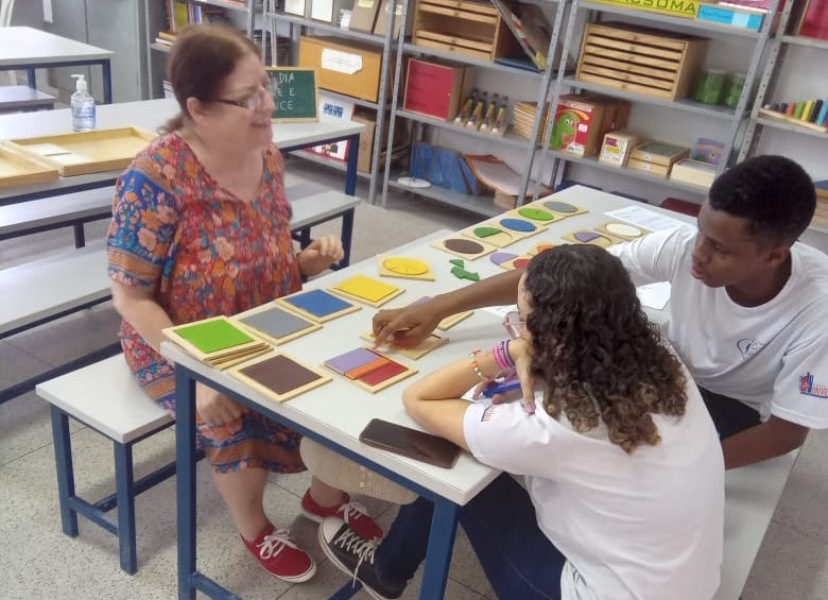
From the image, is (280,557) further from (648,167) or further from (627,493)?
(648,167)

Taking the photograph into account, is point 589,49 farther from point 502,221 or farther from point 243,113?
point 243,113

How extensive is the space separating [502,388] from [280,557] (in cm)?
81

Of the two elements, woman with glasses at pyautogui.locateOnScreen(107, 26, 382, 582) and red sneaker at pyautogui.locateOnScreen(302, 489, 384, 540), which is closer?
woman with glasses at pyautogui.locateOnScreen(107, 26, 382, 582)

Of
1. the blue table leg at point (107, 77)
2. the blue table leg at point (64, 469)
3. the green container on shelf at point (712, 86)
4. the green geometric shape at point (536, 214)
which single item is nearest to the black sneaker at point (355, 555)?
the blue table leg at point (64, 469)

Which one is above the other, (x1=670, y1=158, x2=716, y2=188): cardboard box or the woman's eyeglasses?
the woman's eyeglasses

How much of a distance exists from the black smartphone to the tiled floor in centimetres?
76

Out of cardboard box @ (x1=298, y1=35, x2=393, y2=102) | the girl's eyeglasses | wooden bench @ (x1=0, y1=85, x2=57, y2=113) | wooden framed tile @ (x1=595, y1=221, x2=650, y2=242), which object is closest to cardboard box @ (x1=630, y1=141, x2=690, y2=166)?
wooden framed tile @ (x1=595, y1=221, x2=650, y2=242)

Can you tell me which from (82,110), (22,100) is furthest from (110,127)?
(22,100)

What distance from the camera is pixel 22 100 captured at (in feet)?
12.5

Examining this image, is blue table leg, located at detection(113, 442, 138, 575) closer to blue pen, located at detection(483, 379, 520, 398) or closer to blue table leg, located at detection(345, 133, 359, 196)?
blue pen, located at detection(483, 379, 520, 398)

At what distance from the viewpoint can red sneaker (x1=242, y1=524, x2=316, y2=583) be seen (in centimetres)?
173

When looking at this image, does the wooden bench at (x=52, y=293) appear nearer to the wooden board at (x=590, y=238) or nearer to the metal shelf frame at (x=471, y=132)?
the wooden board at (x=590, y=238)

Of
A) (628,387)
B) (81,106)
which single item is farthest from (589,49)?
(628,387)

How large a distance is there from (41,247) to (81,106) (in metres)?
1.17
